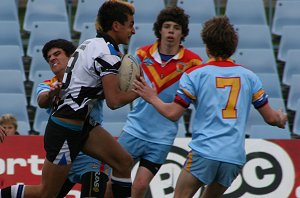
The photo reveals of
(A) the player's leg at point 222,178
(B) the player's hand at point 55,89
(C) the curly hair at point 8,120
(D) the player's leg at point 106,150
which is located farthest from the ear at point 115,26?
(C) the curly hair at point 8,120

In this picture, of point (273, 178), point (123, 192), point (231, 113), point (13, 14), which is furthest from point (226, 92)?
point (13, 14)

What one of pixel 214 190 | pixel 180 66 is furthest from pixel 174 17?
pixel 214 190

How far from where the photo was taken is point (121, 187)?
7031 mm

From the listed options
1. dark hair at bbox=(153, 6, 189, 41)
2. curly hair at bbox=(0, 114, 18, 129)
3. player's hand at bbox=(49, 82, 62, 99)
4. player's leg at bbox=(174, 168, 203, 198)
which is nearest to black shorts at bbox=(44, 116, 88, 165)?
player's hand at bbox=(49, 82, 62, 99)

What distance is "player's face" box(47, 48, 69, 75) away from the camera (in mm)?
7148

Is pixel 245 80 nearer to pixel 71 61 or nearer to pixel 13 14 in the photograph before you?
pixel 71 61

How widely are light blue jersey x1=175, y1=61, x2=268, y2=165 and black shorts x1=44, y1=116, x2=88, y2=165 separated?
84 cm

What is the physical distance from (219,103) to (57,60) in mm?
1441

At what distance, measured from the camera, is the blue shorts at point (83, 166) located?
23.4ft

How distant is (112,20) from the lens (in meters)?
6.76

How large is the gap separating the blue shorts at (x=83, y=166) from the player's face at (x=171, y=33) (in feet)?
4.07

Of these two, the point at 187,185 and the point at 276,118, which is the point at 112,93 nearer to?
the point at 187,185

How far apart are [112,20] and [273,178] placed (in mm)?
2639

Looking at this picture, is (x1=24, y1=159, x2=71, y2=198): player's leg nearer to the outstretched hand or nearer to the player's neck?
the outstretched hand
